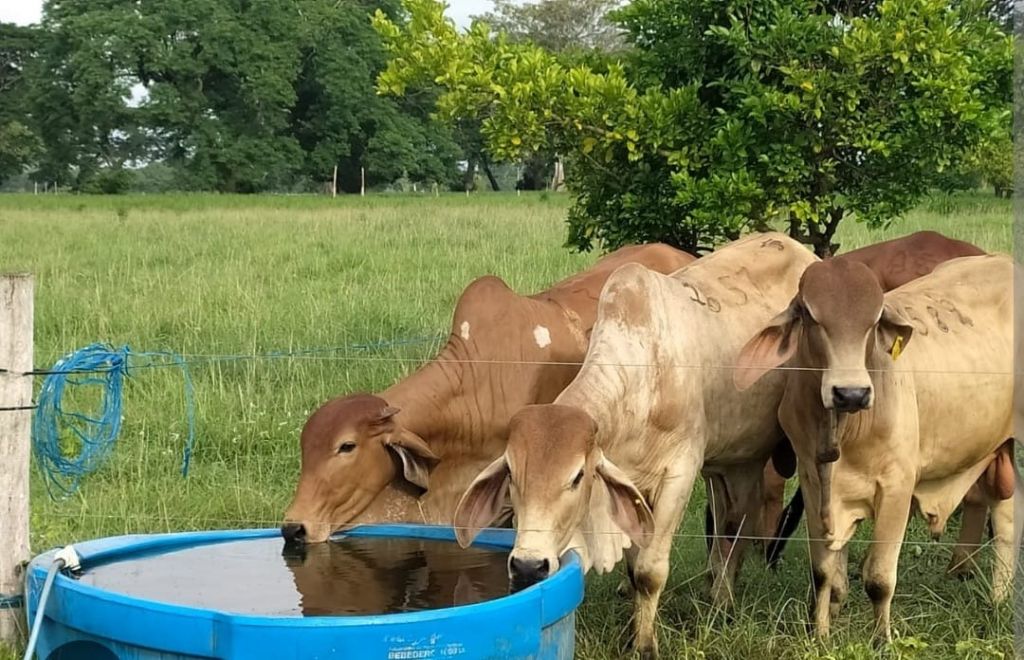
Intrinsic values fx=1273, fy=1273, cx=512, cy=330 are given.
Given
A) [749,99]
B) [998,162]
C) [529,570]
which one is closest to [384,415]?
[529,570]

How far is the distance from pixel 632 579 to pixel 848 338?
43.6 inches

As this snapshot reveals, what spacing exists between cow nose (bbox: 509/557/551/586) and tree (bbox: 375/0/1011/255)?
2.43 metres

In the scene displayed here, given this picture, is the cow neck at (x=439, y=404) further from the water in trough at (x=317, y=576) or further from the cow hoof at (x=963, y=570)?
the cow hoof at (x=963, y=570)

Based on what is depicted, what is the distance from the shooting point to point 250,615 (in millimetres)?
2820

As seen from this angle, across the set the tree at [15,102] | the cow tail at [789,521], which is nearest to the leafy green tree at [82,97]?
the tree at [15,102]

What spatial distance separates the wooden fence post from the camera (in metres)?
3.59

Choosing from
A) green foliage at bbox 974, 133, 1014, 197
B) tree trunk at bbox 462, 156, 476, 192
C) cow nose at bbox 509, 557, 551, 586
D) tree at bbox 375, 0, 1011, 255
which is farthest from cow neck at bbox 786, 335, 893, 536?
tree trunk at bbox 462, 156, 476, 192

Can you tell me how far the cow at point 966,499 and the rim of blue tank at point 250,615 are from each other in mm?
1383

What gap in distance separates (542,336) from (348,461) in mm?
1007

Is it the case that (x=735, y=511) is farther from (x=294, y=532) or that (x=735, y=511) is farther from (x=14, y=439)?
(x=14, y=439)

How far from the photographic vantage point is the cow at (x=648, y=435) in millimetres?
3475

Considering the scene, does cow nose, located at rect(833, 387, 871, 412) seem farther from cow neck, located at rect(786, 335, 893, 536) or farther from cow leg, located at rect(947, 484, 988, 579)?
cow leg, located at rect(947, 484, 988, 579)

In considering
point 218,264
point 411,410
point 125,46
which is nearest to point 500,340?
point 411,410

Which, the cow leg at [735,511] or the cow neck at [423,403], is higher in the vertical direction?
the cow neck at [423,403]
